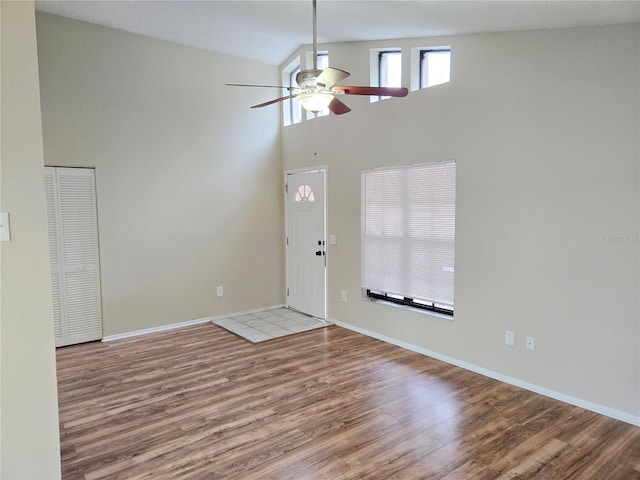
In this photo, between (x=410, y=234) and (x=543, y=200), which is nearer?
(x=543, y=200)

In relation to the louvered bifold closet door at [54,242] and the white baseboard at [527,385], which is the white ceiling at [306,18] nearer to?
the louvered bifold closet door at [54,242]

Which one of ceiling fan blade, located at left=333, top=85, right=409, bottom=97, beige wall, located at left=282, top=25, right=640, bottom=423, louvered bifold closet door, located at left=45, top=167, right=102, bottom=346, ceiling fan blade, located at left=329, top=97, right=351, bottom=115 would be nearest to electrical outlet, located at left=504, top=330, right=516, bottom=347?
beige wall, located at left=282, top=25, right=640, bottom=423

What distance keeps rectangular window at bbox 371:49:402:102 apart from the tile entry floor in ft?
9.56

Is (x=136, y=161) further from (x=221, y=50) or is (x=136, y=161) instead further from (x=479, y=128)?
(x=479, y=128)

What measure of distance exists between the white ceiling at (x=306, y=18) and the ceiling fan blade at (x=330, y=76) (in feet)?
3.35

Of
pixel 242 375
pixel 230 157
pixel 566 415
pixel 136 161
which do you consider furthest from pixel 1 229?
pixel 230 157

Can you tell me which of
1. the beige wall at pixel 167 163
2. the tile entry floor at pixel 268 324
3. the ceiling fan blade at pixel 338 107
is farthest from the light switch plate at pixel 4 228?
the tile entry floor at pixel 268 324

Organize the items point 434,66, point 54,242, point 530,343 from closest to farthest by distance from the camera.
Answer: point 530,343, point 434,66, point 54,242

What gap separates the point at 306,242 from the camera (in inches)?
223

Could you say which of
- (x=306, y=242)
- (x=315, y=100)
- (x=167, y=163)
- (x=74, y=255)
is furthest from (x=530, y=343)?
(x=74, y=255)

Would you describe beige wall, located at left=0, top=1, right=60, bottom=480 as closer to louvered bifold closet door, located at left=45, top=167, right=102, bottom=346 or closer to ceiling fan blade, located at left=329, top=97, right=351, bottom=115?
ceiling fan blade, located at left=329, top=97, right=351, bottom=115

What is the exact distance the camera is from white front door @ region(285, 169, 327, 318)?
5.40 metres

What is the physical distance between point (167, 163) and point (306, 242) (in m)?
2.09

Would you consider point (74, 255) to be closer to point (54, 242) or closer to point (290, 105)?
point (54, 242)
